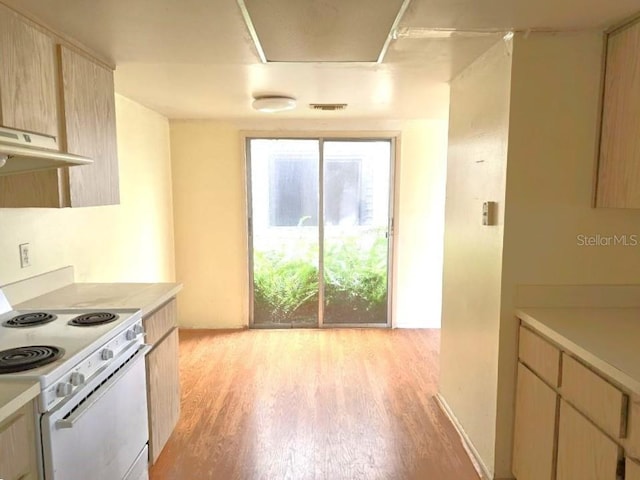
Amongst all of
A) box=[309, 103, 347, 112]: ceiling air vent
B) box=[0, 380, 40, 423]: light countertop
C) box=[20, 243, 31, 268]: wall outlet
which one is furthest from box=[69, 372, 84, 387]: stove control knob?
box=[309, 103, 347, 112]: ceiling air vent

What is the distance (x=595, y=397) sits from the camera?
1.44 metres

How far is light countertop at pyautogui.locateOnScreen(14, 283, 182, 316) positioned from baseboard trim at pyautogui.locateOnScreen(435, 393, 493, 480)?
1.85 m

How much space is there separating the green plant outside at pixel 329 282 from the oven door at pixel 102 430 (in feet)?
8.28

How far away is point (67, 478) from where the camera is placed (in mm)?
1407

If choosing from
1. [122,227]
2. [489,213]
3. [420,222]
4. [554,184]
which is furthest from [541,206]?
[122,227]

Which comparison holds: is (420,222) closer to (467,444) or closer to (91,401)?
(467,444)

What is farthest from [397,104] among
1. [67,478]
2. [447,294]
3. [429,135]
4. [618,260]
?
[67,478]

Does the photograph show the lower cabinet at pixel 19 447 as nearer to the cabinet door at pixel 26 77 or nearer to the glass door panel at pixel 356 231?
the cabinet door at pixel 26 77

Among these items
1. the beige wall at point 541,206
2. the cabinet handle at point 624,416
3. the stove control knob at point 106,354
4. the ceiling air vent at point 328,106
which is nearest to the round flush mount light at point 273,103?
the ceiling air vent at point 328,106

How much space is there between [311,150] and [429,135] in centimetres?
119

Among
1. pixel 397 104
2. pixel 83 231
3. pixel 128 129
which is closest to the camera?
pixel 83 231

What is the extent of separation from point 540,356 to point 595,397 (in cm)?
35

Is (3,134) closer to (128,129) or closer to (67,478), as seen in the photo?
(67,478)

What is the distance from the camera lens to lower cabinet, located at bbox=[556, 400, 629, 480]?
1.38 meters
